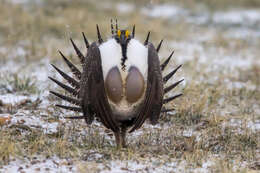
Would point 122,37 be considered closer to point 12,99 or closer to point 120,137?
point 120,137

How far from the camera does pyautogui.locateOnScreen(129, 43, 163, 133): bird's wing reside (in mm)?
2221

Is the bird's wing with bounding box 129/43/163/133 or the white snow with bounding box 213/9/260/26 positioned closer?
the bird's wing with bounding box 129/43/163/133

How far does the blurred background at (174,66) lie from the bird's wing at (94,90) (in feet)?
0.91

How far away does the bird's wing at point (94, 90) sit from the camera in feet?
7.14

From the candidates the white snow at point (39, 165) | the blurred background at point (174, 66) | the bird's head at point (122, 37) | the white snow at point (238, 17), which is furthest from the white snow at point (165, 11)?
the white snow at point (39, 165)

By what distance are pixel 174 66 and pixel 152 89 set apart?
2.33m

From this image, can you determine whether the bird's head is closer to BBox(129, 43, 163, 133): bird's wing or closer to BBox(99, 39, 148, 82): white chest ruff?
BBox(99, 39, 148, 82): white chest ruff

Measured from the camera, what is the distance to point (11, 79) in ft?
13.1

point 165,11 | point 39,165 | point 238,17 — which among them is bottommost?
point 39,165

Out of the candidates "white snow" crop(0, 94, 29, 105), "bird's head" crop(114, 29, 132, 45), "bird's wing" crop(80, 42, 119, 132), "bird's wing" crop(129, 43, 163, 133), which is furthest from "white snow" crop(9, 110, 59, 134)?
"bird's head" crop(114, 29, 132, 45)

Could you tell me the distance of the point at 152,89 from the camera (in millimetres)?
2230

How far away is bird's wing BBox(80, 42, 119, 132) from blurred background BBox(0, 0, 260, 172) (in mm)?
279

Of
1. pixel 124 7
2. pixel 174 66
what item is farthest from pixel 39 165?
pixel 124 7

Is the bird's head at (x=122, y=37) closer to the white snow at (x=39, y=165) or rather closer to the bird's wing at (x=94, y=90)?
the bird's wing at (x=94, y=90)
